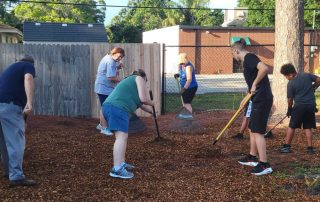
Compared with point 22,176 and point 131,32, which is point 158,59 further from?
point 131,32

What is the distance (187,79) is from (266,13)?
124 ft

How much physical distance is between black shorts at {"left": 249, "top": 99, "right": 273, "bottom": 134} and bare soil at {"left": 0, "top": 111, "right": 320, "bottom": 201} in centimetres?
60

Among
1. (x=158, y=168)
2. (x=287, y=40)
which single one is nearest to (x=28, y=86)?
(x=158, y=168)

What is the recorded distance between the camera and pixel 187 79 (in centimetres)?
891

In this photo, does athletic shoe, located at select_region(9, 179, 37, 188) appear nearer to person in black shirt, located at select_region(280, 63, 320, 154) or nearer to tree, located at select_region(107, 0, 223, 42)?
person in black shirt, located at select_region(280, 63, 320, 154)

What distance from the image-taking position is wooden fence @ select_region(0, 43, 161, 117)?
11.1 meters

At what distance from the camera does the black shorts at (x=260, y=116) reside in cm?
593

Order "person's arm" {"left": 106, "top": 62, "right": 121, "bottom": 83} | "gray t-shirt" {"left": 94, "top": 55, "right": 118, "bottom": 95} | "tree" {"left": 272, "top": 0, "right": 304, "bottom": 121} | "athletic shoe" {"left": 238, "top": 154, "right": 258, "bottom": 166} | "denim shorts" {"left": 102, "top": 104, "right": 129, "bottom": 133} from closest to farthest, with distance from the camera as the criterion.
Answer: "denim shorts" {"left": 102, "top": 104, "right": 129, "bottom": 133}
"athletic shoe" {"left": 238, "top": 154, "right": 258, "bottom": 166}
"person's arm" {"left": 106, "top": 62, "right": 121, "bottom": 83}
"gray t-shirt" {"left": 94, "top": 55, "right": 118, "bottom": 95}
"tree" {"left": 272, "top": 0, "right": 304, "bottom": 121}

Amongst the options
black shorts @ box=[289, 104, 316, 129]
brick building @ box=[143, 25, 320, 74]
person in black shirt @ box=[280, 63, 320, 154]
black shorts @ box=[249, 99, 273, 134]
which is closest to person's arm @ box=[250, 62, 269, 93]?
black shorts @ box=[249, 99, 273, 134]

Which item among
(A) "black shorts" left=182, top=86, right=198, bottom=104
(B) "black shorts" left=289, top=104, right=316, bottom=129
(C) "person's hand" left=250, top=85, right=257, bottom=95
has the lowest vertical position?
(B) "black shorts" left=289, top=104, right=316, bottom=129

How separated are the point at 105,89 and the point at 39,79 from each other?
9.75 ft

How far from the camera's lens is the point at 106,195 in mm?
5000

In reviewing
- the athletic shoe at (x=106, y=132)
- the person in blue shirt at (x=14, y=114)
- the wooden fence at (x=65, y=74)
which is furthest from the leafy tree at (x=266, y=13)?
the person in blue shirt at (x=14, y=114)

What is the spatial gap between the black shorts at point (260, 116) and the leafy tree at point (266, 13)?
37.5m
